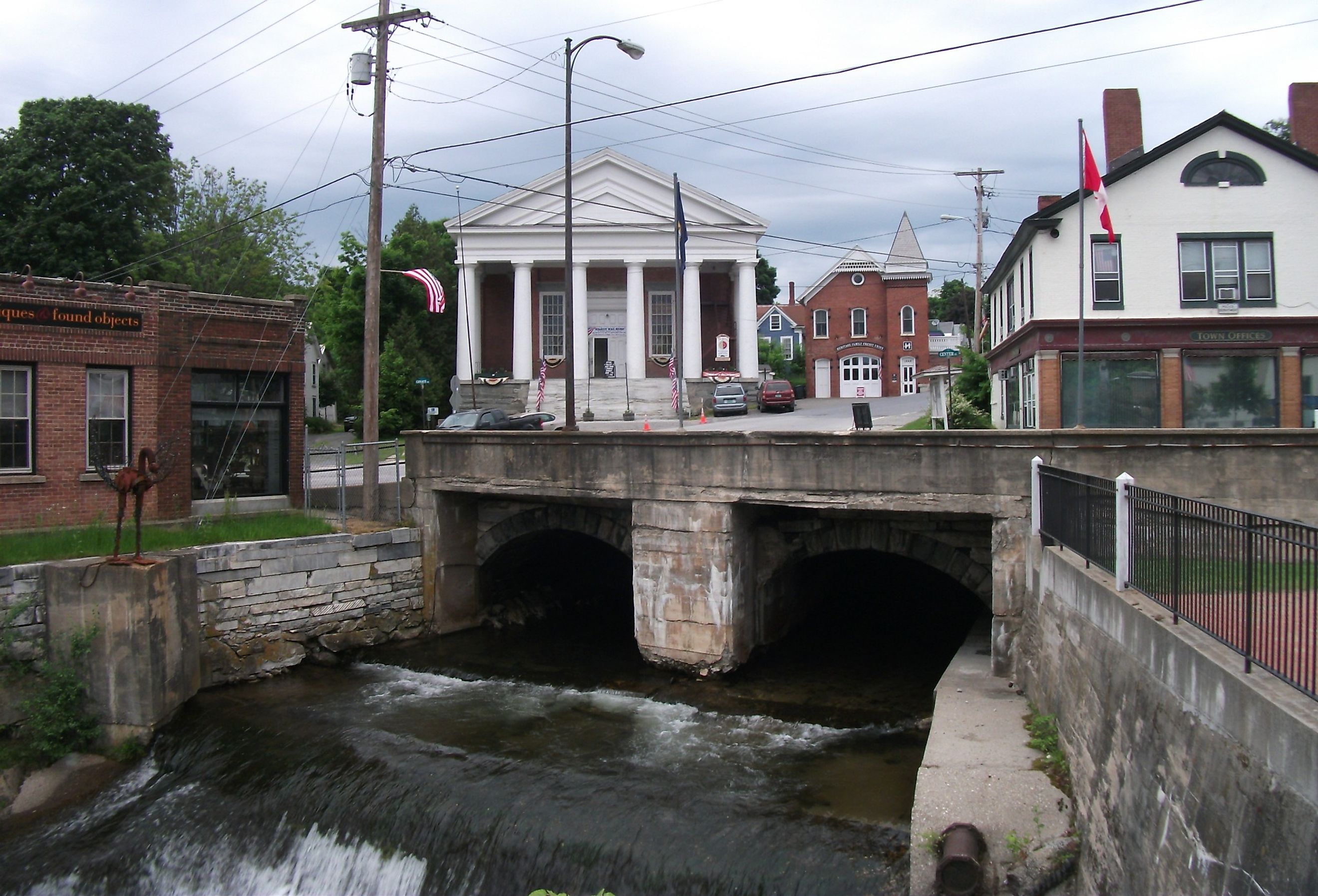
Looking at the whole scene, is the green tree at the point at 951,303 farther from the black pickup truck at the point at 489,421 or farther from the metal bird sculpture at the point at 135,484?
the metal bird sculpture at the point at 135,484

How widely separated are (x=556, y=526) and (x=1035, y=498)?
30.5ft

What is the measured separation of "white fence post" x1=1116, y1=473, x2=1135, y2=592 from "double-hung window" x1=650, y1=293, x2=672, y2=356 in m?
42.0

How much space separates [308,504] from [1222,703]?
59.2ft

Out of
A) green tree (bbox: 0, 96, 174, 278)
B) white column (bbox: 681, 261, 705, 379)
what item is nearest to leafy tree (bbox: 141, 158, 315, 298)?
green tree (bbox: 0, 96, 174, 278)

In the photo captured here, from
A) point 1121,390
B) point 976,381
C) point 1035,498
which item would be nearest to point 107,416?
point 1035,498

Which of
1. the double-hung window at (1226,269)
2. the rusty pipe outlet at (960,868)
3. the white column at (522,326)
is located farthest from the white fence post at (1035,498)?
the white column at (522,326)

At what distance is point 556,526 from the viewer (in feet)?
59.2

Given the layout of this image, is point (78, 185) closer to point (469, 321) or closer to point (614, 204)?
point (469, 321)

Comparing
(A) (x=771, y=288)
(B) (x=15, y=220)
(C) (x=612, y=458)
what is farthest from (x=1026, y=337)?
(A) (x=771, y=288)

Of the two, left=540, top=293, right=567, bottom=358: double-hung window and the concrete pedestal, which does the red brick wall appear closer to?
left=540, top=293, right=567, bottom=358: double-hung window

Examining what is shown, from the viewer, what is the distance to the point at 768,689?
14078 millimetres

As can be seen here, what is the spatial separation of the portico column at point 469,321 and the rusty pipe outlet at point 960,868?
40681 millimetres

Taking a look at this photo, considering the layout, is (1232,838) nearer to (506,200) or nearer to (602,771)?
(602,771)

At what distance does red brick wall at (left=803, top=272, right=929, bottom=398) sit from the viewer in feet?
198
